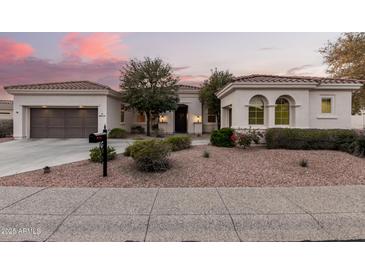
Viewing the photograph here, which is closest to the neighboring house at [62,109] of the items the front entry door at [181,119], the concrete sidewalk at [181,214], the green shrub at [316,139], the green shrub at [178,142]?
the front entry door at [181,119]

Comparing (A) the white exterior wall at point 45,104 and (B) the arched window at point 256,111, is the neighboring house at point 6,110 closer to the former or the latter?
(A) the white exterior wall at point 45,104

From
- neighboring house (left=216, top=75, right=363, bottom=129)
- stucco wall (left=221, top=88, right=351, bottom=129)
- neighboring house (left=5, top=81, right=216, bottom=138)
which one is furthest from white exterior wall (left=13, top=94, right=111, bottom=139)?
stucco wall (left=221, top=88, right=351, bottom=129)

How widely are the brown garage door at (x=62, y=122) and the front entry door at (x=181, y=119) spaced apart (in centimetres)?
871

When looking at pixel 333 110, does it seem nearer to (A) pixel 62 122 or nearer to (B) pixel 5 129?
(A) pixel 62 122

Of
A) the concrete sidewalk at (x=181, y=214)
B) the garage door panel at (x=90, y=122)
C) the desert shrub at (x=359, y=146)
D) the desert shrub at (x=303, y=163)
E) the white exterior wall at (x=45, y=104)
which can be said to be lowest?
the concrete sidewalk at (x=181, y=214)

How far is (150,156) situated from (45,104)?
13.2 meters

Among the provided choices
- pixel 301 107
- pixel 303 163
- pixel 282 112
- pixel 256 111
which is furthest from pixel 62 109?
pixel 301 107

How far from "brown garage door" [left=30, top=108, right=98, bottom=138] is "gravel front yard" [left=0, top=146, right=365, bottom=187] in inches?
370

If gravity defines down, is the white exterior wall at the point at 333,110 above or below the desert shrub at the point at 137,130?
above

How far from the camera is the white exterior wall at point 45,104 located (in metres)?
15.6

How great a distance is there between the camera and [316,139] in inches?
388

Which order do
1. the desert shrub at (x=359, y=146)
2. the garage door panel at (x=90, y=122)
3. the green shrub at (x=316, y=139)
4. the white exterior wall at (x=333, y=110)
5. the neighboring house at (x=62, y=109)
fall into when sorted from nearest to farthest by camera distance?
1. the desert shrub at (x=359, y=146)
2. the green shrub at (x=316, y=139)
3. the white exterior wall at (x=333, y=110)
4. the neighboring house at (x=62, y=109)
5. the garage door panel at (x=90, y=122)

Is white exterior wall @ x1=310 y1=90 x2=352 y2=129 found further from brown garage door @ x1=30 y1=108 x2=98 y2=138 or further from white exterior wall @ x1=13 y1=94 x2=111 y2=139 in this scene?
brown garage door @ x1=30 y1=108 x2=98 y2=138

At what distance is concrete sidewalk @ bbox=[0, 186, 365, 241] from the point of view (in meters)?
3.41
